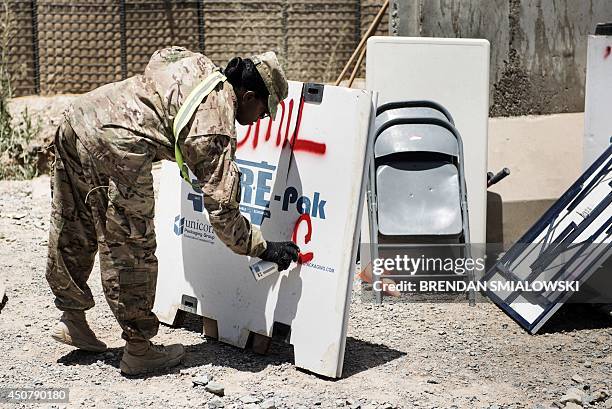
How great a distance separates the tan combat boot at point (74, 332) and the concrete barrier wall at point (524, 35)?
3.75 m

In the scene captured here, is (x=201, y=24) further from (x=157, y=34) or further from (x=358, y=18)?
(x=358, y=18)

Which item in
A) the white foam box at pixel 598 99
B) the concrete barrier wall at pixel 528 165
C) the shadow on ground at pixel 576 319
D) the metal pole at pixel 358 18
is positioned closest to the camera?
the shadow on ground at pixel 576 319

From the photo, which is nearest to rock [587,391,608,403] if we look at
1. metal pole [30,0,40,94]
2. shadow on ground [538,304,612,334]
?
shadow on ground [538,304,612,334]

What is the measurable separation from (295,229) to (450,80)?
6.85 feet

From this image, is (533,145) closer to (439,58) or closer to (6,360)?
(439,58)

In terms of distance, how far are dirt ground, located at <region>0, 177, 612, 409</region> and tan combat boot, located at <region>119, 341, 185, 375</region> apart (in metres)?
0.06

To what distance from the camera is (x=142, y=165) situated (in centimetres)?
440

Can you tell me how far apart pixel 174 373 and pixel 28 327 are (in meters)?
1.13

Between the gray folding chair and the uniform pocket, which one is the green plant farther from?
the uniform pocket

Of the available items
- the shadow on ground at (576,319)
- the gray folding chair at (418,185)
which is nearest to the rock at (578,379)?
the shadow on ground at (576,319)

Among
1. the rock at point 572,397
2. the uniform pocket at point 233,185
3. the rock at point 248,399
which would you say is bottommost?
the rock at point 248,399

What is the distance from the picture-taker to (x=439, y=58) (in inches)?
251

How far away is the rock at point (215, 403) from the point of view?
4367 millimetres

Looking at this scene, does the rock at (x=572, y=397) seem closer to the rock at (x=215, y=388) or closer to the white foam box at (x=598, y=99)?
the rock at (x=215, y=388)
